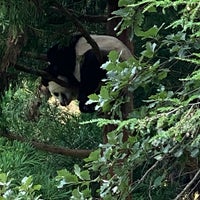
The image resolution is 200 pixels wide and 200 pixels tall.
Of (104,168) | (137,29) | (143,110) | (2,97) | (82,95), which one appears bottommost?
(82,95)

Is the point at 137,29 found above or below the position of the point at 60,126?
above

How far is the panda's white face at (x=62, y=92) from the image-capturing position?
237 centimetres

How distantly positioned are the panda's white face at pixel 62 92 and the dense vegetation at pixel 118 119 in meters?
0.06

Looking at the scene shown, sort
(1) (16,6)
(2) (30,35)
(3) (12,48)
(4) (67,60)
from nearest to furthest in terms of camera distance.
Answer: (1) (16,6), (3) (12,48), (2) (30,35), (4) (67,60)

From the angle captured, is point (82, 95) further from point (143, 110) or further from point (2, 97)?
point (143, 110)

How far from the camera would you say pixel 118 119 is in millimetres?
1542

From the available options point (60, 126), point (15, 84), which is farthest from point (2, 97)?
point (60, 126)

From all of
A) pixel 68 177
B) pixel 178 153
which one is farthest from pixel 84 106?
pixel 178 153

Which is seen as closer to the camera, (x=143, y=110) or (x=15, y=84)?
(x=143, y=110)

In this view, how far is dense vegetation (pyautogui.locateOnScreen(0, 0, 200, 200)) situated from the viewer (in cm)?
91

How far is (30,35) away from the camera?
1648mm

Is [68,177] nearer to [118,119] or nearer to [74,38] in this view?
[118,119]

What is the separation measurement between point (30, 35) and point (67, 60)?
842 millimetres

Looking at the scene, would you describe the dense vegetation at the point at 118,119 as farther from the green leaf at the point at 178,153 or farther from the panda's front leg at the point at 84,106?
the panda's front leg at the point at 84,106
